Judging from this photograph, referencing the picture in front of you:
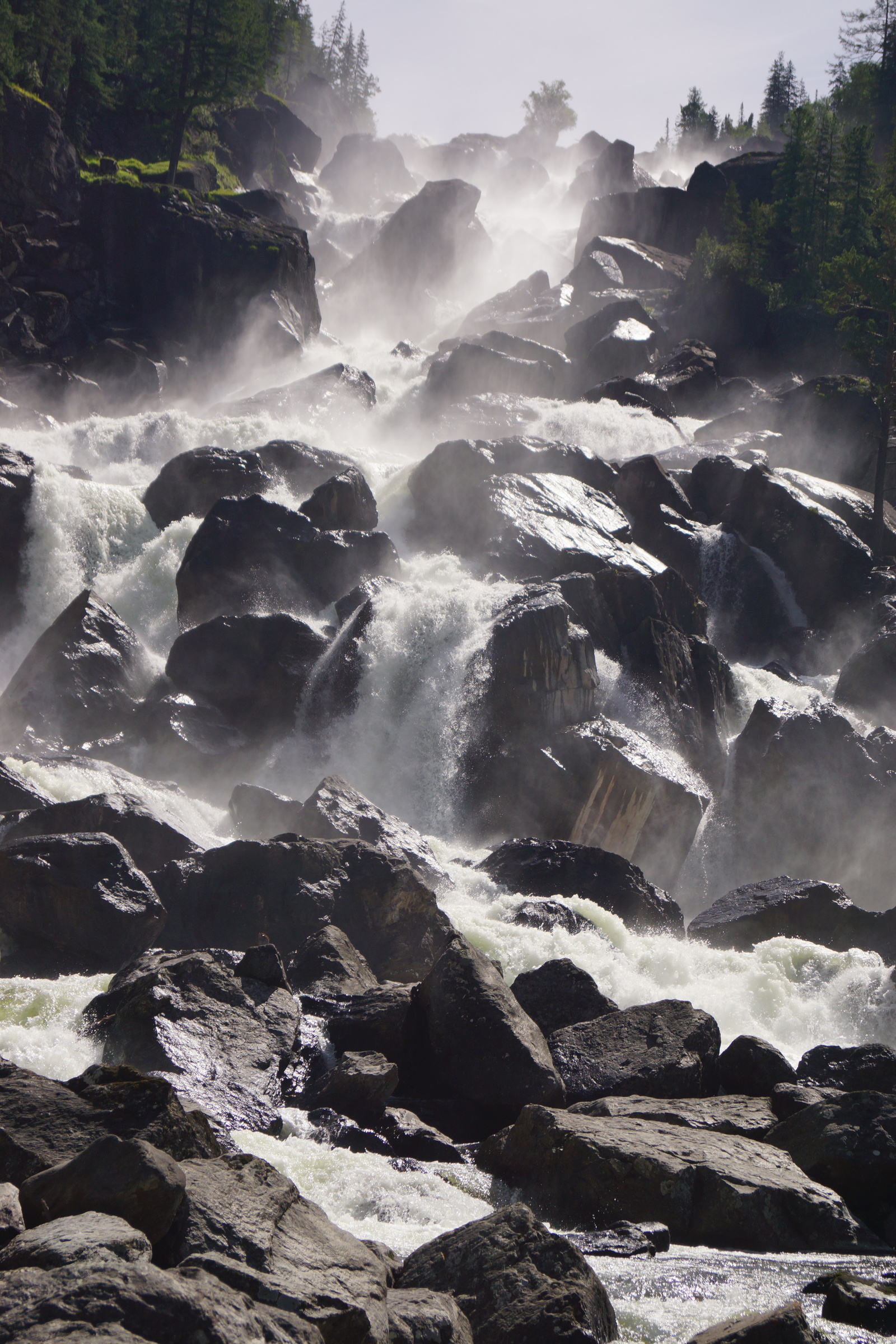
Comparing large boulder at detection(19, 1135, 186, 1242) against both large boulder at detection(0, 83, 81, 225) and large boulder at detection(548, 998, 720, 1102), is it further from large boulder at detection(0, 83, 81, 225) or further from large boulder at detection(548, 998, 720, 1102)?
large boulder at detection(0, 83, 81, 225)

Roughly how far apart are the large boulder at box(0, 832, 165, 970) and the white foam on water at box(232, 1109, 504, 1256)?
511 cm

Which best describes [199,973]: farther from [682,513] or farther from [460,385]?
[460,385]

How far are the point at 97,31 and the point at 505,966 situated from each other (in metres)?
55.1

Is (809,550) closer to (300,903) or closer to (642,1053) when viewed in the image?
(300,903)

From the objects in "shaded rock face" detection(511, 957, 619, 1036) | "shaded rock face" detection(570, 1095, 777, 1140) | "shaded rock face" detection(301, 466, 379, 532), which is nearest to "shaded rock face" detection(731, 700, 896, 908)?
"shaded rock face" detection(511, 957, 619, 1036)

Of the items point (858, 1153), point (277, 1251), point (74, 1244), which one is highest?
point (74, 1244)

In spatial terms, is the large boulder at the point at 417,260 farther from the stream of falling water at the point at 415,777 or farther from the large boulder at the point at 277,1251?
the large boulder at the point at 277,1251

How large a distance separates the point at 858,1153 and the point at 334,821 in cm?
981

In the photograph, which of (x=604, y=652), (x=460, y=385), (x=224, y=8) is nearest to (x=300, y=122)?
(x=224, y=8)

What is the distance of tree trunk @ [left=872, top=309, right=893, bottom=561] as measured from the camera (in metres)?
37.3

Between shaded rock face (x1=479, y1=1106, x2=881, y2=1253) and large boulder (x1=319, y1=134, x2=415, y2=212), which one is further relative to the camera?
large boulder (x1=319, y1=134, x2=415, y2=212)

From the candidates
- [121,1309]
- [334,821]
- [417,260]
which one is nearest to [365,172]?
[417,260]

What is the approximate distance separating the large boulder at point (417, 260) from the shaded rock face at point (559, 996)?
56.8 meters

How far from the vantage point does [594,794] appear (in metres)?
21.4
